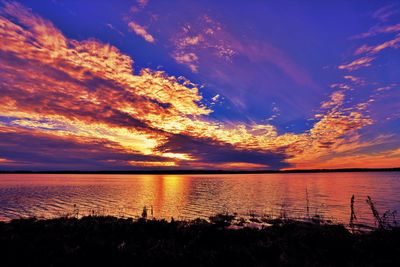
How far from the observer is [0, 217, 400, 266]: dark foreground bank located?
488 inches

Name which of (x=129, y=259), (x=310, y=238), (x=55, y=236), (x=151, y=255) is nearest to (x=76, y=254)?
(x=129, y=259)

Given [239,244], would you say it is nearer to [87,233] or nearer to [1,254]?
[87,233]

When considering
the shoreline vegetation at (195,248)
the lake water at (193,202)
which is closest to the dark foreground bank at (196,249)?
the shoreline vegetation at (195,248)

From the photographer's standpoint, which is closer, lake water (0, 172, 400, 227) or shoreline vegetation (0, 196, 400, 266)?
shoreline vegetation (0, 196, 400, 266)

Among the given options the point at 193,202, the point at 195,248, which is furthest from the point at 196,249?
the point at 193,202

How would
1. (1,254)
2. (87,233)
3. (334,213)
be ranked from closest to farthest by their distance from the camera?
1. (1,254)
2. (87,233)
3. (334,213)

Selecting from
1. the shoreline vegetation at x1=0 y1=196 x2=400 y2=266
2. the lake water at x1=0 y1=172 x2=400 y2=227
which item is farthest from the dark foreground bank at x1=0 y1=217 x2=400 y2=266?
the lake water at x1=0 y1=172 x2=400 y2=227

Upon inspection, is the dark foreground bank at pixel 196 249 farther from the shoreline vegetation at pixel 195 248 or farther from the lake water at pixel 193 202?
the lake water at pixel 193 202

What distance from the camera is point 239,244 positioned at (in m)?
16.2

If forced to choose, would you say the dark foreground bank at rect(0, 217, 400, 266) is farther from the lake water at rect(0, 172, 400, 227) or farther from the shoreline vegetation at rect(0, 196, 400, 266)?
the lake water at rect(0, 172, 400, 227)

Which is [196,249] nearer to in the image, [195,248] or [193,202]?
[195,248]

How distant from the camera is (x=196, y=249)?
1480 cm

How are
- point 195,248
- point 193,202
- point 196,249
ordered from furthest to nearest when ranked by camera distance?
point 193,202, point 195,248, point 196,249

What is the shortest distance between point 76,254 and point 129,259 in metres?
2.76
